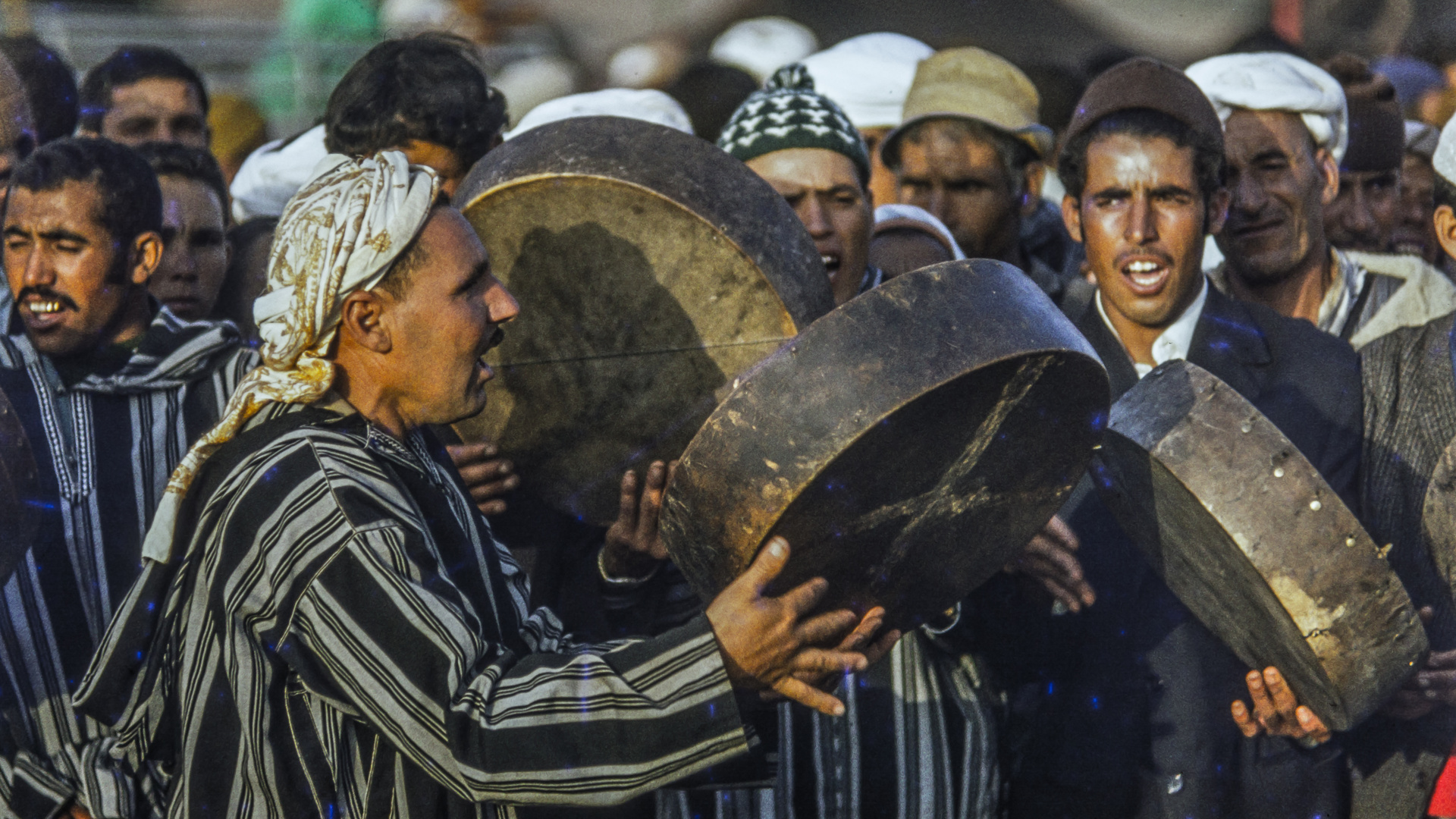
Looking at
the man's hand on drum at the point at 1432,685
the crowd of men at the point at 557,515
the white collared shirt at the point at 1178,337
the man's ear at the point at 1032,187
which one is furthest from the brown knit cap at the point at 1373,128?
the man's hand on drum at the point at 1432,685

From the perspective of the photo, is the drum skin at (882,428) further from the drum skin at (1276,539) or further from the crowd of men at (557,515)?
the drum skin at (1276,539)

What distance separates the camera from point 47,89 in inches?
173

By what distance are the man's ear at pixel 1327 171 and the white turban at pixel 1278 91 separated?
0.02 metres

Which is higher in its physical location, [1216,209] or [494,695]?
[1216,209]

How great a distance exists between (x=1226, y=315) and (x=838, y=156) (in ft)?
3.46

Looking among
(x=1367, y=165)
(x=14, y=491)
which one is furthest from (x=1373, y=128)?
(x=14, y=491)

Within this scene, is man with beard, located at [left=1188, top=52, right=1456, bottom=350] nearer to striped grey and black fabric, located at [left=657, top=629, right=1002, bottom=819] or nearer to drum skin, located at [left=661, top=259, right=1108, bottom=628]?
striped grey and black fabric, located at [left=657, top=629, right=1002, bottom=819]

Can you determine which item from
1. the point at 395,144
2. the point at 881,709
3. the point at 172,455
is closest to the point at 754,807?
the point at 881,709

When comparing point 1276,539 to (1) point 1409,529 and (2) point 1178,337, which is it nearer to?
(1) point 1409,529

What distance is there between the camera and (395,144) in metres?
3.62

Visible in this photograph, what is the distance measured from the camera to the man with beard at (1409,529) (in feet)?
9.73

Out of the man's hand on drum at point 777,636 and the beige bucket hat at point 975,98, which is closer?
the man's hand on drum at point 777,636

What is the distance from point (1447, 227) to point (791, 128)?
161cm

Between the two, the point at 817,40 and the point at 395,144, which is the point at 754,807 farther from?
the point at 817,40
